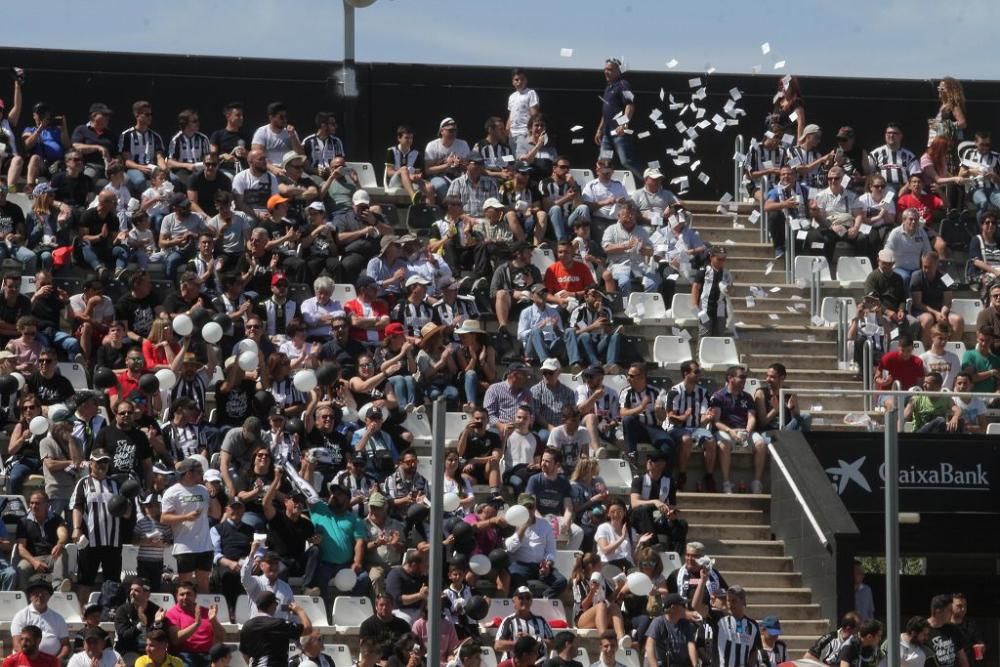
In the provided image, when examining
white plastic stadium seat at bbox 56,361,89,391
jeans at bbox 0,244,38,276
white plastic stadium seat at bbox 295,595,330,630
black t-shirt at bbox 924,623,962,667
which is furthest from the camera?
jeans at bbox 0,244,38,276

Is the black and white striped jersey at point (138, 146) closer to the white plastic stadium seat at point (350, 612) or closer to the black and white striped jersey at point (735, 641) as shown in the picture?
the white plastic stadium seat at point (350, 612)

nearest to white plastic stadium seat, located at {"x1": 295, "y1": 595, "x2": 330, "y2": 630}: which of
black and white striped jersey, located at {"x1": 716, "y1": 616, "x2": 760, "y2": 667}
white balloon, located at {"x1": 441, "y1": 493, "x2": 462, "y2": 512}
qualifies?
white balloon, located at {"x1": 441, "y1": 493, "x2": 462, "y2": 512}

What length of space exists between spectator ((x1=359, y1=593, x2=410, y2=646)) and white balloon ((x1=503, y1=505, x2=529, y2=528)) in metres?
1.87

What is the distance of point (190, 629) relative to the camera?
19.2 m

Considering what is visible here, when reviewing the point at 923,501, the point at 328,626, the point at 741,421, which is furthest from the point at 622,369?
the point at 328,626

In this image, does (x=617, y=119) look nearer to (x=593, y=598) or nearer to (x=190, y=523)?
(x=593, y=598)

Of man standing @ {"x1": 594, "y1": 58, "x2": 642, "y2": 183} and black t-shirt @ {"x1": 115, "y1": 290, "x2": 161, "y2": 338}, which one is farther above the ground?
man standing @ {"x1": 594, "y1": 58, "x2": 642, "y2": 183}

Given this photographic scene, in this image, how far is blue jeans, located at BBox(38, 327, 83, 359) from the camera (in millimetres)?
22859

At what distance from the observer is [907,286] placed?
26828mm

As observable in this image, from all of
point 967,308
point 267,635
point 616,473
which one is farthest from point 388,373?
point 967,308

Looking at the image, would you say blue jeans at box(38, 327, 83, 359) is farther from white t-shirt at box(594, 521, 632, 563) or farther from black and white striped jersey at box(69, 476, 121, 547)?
white t-shirt at box(594, 521, 632, 563)

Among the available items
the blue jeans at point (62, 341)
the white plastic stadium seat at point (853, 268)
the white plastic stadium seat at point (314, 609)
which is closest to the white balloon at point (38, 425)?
the blue jeans at point (62, 341)

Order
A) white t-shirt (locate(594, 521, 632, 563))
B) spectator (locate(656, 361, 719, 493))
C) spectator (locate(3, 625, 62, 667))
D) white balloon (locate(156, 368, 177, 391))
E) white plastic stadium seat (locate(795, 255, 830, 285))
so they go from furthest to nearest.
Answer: white plastic stadium seat (locate(795, 255, 830, 285))
spectator (locate(656, 361, 719, 493))
white balloon (locate(156, 368, 177, 391))
white t-shirt (locate(594, 521, 632, 563))
spectator (locate(3, 625, 62, 667))

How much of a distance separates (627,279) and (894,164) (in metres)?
5.13
